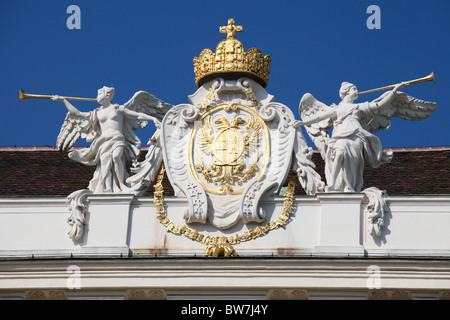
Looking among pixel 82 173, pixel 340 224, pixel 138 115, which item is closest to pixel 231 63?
pixel 138 115

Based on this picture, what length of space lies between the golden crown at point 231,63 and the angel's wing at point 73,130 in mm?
1890

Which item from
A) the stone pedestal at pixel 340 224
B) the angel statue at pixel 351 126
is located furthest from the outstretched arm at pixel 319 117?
the stone pedestal at pixel 340 224

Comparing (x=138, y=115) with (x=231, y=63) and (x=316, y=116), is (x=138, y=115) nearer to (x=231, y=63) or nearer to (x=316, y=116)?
(x=231, y=63)

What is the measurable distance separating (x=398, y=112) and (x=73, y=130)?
17.2 ft

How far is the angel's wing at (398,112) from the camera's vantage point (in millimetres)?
22016

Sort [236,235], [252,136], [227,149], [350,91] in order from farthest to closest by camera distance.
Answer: [350,91] → [252,136] → [227,149] → [236,235]

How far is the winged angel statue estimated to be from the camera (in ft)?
71.9

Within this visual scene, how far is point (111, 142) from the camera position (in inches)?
869

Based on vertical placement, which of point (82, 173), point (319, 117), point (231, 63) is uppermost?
point (231, 63)

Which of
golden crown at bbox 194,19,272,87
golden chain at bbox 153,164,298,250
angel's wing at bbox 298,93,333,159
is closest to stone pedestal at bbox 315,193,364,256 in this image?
golden chain at bbox 153,164,298,250

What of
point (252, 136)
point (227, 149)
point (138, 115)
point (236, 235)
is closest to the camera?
point (236, 235)

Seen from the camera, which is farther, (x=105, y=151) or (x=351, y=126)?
(x=105, y=151)

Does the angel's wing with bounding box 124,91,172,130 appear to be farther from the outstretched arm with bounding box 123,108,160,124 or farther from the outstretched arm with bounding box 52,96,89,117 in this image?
the outstretched arm with bounding box 52,96,89,117

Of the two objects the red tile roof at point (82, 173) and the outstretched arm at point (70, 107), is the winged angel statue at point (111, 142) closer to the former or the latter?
the outstretched arm at point (70, 107)
